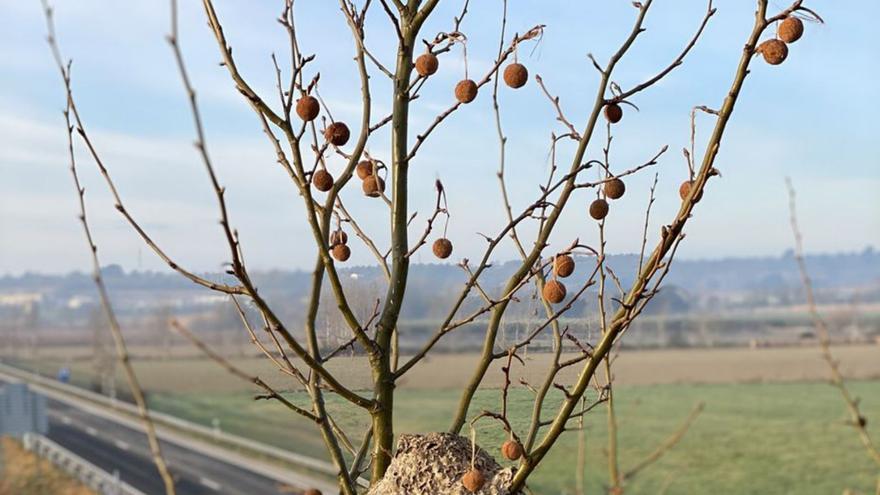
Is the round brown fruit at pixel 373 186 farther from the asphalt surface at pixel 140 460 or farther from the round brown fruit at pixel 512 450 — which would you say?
the asphalt surface at pixel 140 460

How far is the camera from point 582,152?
1.21m

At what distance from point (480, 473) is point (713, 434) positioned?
34.6 m

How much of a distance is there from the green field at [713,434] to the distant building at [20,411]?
18.8 feet

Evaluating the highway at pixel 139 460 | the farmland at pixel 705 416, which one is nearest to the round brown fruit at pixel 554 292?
the farmland at pixel 705 416

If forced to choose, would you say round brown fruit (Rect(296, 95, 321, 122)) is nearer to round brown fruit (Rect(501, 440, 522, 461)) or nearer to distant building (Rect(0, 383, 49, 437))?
round brown fruit (Rect(501, 440, 522, 461))

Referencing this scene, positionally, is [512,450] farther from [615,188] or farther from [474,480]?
[615,188]

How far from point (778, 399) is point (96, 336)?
99.3 feet

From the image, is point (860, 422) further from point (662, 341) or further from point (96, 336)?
point (96, 336)

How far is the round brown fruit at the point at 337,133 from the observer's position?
123cm

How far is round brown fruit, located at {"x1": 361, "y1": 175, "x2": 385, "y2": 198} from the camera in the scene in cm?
132

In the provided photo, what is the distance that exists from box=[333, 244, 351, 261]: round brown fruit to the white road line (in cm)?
2863

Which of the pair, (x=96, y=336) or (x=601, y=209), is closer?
(x=601, y=209)

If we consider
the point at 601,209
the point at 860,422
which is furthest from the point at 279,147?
the point at 860,422

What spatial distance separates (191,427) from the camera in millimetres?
37750
